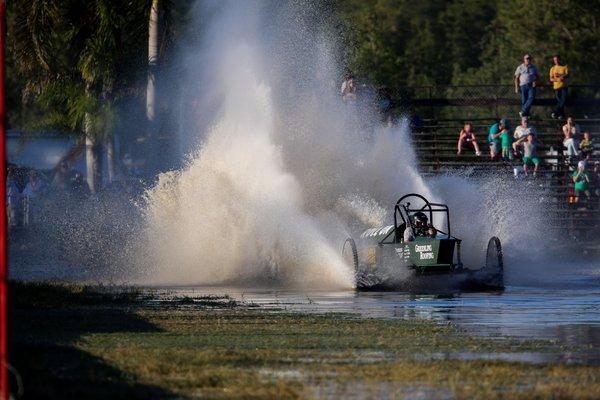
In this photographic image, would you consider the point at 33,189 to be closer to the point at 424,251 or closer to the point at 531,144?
the point at 531,144

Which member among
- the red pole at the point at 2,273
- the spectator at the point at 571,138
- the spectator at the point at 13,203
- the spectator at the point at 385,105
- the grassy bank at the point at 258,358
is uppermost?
the spectator at the point at 385,105

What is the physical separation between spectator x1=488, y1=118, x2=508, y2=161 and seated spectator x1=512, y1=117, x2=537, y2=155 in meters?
0.49

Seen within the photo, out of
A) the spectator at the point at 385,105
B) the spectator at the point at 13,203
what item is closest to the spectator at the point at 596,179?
the spectator at the point at 385,105

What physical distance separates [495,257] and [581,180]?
15.7 metres

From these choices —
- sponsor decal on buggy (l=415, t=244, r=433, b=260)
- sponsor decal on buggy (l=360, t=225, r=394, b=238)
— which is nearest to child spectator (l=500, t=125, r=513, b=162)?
sponsor decal on buggy (l=360, t=225, r=394, b=238)

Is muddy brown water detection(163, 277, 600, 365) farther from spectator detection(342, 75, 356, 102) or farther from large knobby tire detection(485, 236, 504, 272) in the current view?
spectator detection(342, 75, 356, 102)

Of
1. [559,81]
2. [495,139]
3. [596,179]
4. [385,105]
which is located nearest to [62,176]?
[385,105]

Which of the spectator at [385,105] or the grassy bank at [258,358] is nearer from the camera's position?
Answer: the grassy bank at [258,358]

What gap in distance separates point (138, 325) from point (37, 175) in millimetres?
30267

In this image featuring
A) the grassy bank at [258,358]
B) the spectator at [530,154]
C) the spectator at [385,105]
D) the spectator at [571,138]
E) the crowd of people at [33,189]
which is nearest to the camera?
the grassy bank at [258,358]

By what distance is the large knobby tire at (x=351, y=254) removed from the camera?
83.4ft

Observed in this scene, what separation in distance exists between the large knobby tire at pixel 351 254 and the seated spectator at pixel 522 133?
1517cm

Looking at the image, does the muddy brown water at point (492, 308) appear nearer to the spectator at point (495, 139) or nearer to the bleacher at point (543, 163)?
the bleacher at point (543, 163)

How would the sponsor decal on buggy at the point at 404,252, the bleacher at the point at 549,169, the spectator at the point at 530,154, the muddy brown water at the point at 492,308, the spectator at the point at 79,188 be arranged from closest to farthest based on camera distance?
the muddy brown water at the point at 492,308
the sponsor decal on buggy at the point at 404,252
the spectator at the point at 530,154
the bleacher at the point at 549,169
the spectator at the point at 79,188
